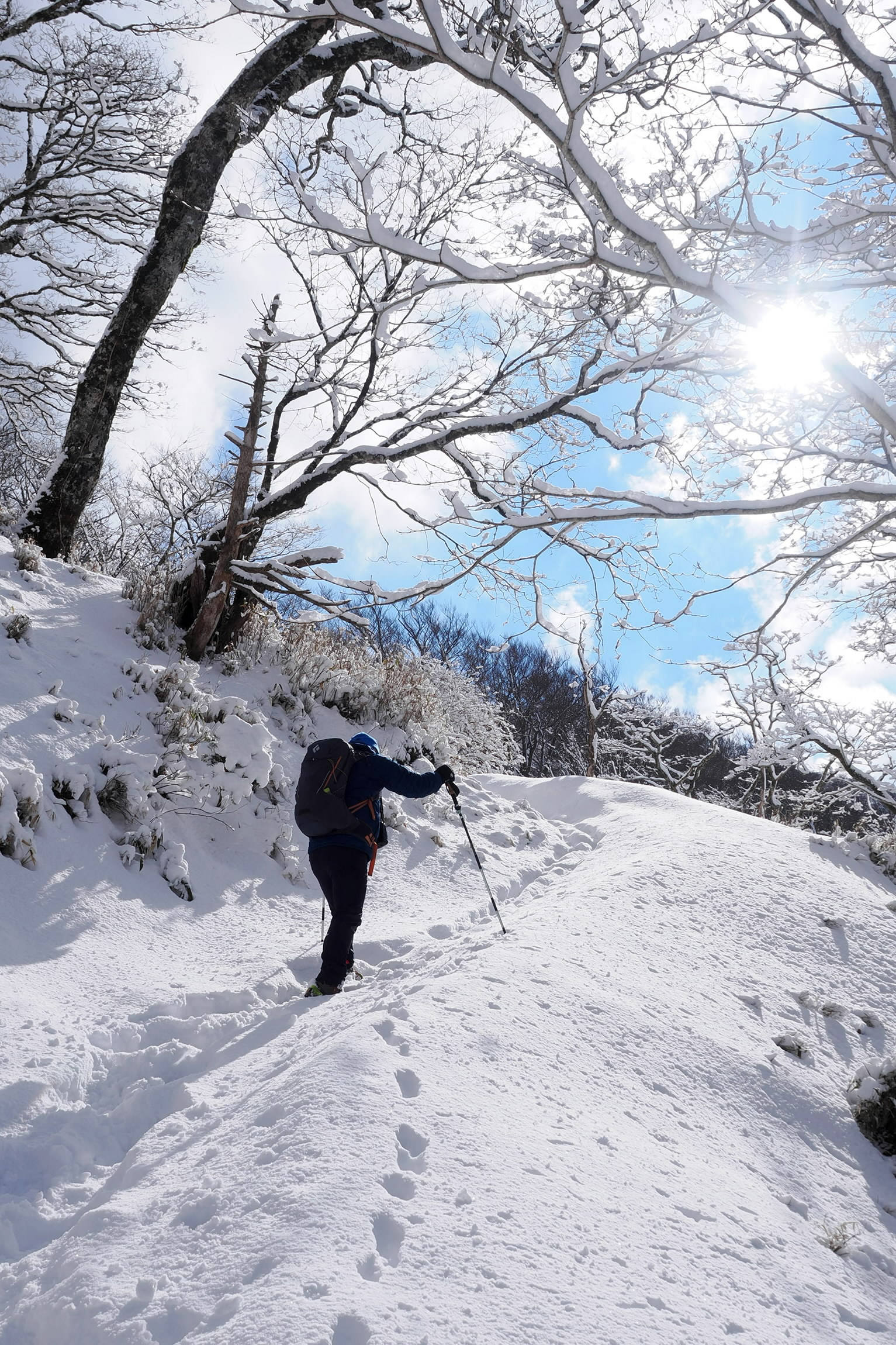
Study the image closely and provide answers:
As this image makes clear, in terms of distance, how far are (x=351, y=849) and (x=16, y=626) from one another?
3.30 m

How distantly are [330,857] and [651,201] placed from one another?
5129mm

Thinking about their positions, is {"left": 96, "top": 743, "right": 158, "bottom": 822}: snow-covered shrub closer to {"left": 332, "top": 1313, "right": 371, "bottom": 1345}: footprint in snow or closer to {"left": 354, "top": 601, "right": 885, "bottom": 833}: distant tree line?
{"left": 332, "top": 1313, "right": 371, "bottom": 1345}: footprint in snow

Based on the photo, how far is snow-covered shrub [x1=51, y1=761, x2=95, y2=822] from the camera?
474cm

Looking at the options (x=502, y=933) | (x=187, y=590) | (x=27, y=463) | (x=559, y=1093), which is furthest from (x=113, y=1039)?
(x=27, y=463)

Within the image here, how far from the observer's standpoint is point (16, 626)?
5.64 meters

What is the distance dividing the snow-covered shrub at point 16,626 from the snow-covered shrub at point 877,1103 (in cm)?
622

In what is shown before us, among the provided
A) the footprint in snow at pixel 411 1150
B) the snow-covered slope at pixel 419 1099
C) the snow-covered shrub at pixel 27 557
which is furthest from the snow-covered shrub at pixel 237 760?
the footprint in snow at pixel 411 1150

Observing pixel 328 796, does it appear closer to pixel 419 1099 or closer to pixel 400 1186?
pixel 419 1099

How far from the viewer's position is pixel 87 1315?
5.89ft

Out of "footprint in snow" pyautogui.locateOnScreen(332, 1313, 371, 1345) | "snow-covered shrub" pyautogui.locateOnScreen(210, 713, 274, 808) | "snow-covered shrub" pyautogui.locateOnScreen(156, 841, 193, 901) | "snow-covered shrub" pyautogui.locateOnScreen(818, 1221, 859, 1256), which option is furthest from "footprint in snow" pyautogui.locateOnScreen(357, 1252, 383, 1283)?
"snow-covered shrub" pyautogui.locateOnScreen(210, 713, 274, 808)

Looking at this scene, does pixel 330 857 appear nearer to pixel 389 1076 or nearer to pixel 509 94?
pixel 389 1076

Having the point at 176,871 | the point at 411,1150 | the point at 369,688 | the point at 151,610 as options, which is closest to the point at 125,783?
the point at 176,871

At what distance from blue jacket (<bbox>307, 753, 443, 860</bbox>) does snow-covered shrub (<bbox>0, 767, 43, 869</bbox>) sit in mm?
1594

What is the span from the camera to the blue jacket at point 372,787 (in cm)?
443
